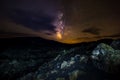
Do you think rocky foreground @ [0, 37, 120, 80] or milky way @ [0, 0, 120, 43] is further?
rocky foreground @ [0, 37, 120, 80]

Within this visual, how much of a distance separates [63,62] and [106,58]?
1166 mm

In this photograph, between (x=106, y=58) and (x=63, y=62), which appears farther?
(x=63, y=62)

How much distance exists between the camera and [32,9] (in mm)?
2373

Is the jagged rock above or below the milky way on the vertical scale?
below

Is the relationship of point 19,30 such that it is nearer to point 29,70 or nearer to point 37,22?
point 37,22

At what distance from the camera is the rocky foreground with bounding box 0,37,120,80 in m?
3.93

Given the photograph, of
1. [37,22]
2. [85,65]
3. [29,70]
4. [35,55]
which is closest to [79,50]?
[85,65]

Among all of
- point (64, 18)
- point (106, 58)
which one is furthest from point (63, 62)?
point (64, 18)

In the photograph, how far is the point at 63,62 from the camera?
4355 millimetres

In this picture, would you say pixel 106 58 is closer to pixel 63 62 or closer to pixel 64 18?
pixel 63 62

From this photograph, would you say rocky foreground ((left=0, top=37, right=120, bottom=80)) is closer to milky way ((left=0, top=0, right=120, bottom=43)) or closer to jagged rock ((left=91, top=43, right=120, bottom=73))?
jagged rock ((left=91, top=43, right=120, bottom=73))

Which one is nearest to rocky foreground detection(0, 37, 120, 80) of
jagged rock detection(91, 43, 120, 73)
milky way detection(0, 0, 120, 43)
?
jagged rock detection(91, 43, 120, 73)

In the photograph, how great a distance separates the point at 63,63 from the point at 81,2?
2.60m

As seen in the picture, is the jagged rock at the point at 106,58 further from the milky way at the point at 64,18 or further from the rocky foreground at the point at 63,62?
the milky way at the point at 64,18
